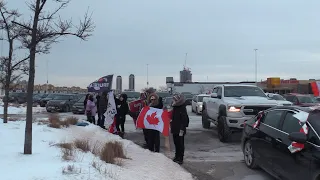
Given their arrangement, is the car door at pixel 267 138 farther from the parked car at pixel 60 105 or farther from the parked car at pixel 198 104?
the parked car at pixel 60 105

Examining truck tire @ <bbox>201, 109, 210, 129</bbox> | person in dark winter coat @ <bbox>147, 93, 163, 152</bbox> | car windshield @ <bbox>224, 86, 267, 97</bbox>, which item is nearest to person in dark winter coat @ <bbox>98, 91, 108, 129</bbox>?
truck tire @ <bbox>201, 109, 210, 129</bbox>

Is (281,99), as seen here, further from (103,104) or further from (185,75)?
(185,75)

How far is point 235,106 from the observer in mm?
12711

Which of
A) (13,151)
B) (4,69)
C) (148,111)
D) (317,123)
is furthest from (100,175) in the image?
(4,69)

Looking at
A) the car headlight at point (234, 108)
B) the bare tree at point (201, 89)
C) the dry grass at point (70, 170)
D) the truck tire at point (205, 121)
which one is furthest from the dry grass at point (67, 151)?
the bare tree at point (201, 89)

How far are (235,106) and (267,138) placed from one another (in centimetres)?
534

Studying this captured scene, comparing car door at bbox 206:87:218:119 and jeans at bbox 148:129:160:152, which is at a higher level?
car door at bbox 206:87:218:119

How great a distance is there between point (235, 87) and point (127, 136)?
185 inches

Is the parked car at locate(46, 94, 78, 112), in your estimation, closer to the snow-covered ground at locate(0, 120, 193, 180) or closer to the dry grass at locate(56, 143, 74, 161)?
the snow-covered ground at locate(0, 120, 193, 180)

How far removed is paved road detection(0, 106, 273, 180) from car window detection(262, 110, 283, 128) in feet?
3.94

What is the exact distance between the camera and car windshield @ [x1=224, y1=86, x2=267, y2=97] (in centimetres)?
1428

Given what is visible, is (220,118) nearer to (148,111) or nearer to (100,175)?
(148,111)

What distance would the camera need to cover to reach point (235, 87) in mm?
14742

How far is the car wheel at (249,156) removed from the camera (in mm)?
8434
